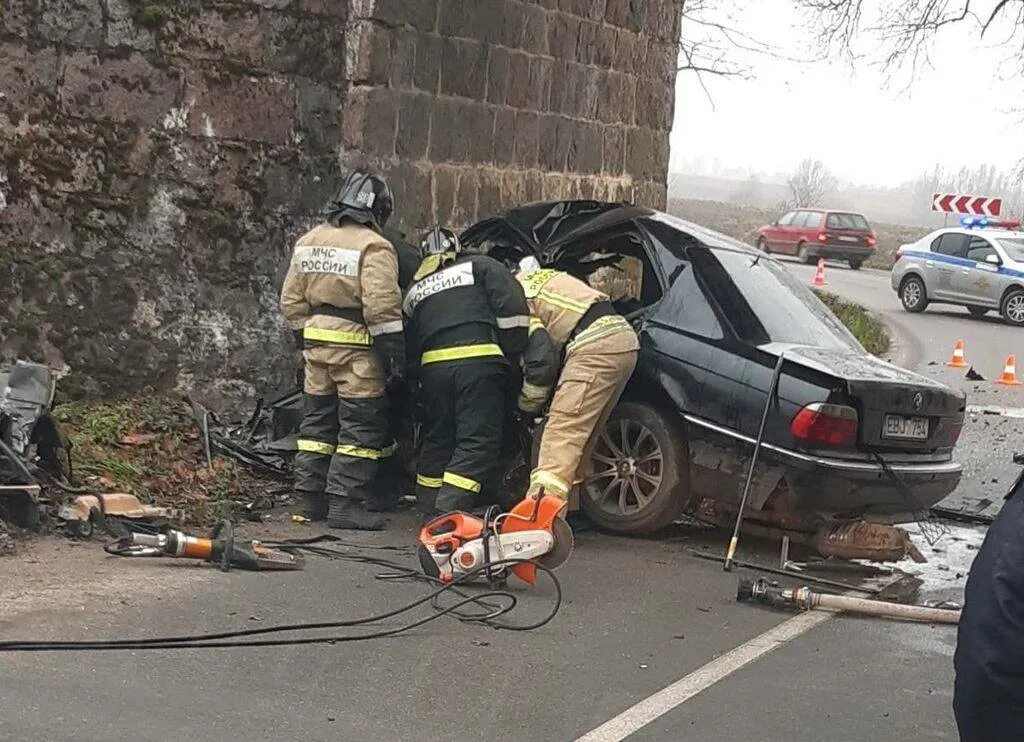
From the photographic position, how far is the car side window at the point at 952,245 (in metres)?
25.5

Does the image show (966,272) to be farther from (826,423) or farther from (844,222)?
(826,423)

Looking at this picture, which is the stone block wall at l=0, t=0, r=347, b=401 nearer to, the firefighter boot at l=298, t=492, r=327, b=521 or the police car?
the firefighter boot at l=298, t=492, r=327, b=521

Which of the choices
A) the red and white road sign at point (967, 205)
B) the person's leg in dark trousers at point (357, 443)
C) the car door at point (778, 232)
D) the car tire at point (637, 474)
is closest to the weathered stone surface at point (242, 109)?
the person's leg in dark trousers at point (357, 443)

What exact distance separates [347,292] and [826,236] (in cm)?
3244

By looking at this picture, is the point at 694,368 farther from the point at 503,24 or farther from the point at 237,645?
the point at 503,24

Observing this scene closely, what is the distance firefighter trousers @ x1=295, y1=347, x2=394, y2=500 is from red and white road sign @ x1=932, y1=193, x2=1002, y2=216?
1130 inches

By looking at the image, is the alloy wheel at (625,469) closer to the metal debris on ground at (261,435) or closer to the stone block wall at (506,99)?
the metal debris on ground at (261,435)

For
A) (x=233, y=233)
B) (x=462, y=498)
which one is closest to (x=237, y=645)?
(x=462, y=498)

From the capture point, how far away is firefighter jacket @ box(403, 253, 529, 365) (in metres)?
7.56

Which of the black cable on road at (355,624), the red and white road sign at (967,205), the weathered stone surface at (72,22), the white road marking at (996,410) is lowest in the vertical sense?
the black cable on road at (355,624)

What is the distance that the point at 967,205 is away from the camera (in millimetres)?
34438

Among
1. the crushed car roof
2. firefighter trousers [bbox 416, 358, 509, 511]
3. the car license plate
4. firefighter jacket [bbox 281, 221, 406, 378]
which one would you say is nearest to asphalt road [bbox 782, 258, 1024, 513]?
the car license plate

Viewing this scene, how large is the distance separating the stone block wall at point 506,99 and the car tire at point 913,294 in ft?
45.1

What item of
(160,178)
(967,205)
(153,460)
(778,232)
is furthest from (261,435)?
(778,232)
